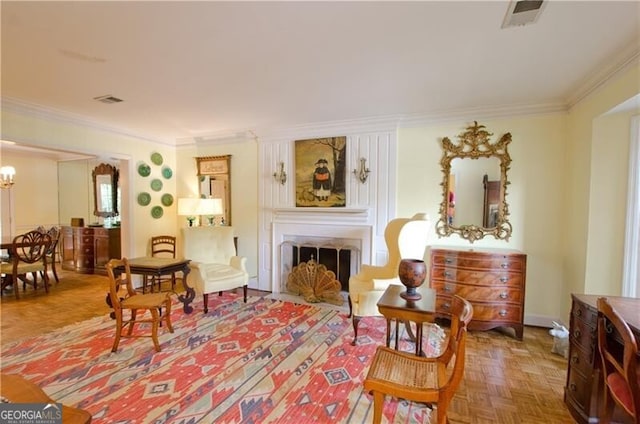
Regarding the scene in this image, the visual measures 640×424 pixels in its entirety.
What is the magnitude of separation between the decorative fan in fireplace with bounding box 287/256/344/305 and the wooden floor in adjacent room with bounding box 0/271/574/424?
176cm

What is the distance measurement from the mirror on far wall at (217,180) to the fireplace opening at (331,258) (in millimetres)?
1429

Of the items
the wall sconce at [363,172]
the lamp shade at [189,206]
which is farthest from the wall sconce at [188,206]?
the wall sconce at [363,172]

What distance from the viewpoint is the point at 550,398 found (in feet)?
7.09

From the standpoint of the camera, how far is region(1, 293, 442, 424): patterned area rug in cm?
195

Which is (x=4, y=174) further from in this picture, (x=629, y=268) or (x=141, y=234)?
(x=629, y=268)

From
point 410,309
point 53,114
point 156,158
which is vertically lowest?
point 410,309

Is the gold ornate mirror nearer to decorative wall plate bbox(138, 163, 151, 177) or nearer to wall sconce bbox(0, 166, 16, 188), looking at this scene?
decorative wall plate bbox(138, 163, 151, 177)

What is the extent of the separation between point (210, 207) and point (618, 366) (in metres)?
4.63

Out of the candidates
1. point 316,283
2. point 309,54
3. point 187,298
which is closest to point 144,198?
point 187,298

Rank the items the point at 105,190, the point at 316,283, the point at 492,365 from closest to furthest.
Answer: the point at 492,365
the point at 316,283
the point at 105,190

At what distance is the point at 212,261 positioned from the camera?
432 cm

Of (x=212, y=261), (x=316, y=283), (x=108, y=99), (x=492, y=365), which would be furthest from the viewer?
(x=212, y=261)

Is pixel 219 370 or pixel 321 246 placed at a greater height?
pixel 321 246

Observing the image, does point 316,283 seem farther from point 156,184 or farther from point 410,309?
point 156,184
